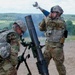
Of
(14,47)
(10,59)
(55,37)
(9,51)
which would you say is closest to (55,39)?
(55,37)

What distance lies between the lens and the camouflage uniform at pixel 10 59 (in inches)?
272

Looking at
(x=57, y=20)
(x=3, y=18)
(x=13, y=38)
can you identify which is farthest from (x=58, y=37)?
(x=3, y=18)

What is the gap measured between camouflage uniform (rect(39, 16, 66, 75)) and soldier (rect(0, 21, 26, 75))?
1.74m

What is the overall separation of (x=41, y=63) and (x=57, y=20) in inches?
49.9

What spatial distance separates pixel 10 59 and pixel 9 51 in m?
0.29

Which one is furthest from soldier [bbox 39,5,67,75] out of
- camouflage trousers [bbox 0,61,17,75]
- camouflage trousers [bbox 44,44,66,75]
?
camouflage trousers [bbox 0,61,17,75]

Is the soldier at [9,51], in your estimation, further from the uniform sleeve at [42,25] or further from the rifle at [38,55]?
the uniform sleeve at [42,25]

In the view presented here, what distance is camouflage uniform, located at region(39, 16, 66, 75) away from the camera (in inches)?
363

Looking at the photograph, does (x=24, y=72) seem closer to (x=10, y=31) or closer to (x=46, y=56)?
(x=46, y=56)

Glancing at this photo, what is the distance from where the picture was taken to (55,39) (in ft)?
30.4

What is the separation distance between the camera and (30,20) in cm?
870

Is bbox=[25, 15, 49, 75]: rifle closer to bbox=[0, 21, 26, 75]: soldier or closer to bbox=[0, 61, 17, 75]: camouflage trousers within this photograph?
bbox=[0, 21, 26, 75]: soldier

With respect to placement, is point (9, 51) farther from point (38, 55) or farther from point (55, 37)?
point (55, 37)

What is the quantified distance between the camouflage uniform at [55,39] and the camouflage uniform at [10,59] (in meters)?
2.06
